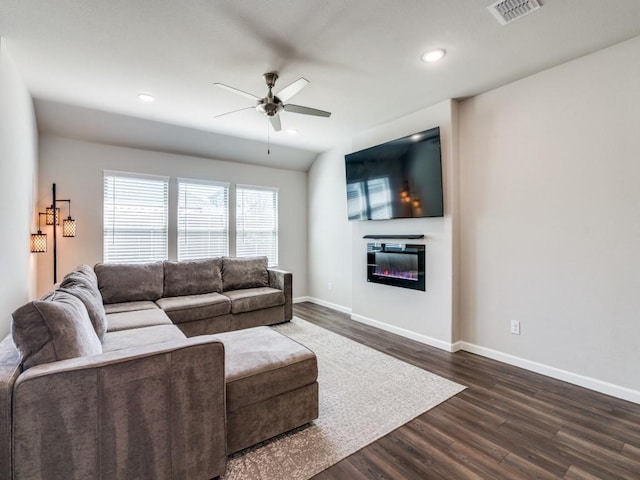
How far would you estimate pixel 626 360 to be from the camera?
2.45 m

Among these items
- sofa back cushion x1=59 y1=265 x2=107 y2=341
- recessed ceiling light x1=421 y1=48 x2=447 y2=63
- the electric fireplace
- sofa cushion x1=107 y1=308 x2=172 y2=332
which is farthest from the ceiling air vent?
sofa cushion x1=107 y1=308 x2=172 y2=332

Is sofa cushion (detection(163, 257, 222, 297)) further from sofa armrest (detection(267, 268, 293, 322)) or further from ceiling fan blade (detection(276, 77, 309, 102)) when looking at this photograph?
ceiling fan blade (detection(276, 77, 309, 102))

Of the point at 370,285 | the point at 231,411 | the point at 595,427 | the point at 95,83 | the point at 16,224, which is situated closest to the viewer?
the point at 231,411

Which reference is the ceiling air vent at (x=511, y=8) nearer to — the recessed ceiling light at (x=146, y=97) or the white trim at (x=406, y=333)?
the white trim at (x=406, y=333)

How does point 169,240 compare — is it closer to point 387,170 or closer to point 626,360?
point 387,170

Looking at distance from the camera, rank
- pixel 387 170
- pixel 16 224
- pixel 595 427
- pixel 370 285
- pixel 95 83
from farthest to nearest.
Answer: pixel 370 285
pixel 387 170
pixel 95 83
pixel 16 224
pixel 595 427

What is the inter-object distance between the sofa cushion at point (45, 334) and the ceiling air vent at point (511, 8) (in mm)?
3082

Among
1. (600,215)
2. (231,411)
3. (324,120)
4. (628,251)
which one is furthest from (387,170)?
(231,411)

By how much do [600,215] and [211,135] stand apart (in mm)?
4679

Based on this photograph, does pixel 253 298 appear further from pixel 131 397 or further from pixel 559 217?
pixel 559 217

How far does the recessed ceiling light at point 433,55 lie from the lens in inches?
99.3

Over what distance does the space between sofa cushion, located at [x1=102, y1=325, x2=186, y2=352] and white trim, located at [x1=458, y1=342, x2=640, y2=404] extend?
3055mm

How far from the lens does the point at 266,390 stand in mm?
1912

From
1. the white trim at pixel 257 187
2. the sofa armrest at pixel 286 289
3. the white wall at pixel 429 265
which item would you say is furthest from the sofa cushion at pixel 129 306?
the white wall at pixel 429 265
